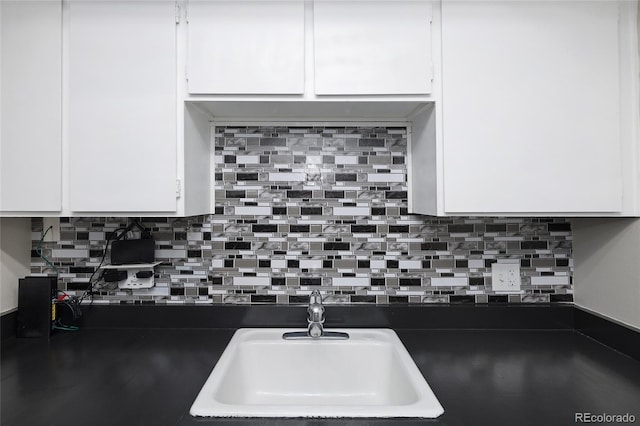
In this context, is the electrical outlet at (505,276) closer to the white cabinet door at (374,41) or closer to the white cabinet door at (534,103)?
the white cabinet door at (534,103)

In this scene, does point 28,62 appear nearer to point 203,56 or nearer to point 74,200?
point 74,200

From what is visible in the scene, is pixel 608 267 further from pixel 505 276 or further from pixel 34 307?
pixel 34 307

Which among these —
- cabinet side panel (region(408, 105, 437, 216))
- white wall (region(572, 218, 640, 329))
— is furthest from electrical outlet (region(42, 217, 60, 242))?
white wall (region(572, 218, 640, 329))

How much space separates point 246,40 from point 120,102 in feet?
1.58

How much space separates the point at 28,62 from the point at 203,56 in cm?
60

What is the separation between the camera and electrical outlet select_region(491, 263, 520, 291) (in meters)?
1.47

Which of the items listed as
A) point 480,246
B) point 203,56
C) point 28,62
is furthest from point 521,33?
point 28,62

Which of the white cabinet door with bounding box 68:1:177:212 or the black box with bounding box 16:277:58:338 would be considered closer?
the white cabinet door with bounding box 68:1:177:212

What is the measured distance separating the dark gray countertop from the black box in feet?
0.18

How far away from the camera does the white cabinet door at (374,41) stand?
116 centimetres

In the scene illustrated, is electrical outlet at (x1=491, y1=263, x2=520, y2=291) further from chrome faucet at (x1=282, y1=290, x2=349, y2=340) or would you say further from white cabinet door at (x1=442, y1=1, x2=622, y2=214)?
chrome faucet at (x1=282, y1=290, x2=349, y2=340)

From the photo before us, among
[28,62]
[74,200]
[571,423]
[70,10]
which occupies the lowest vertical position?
[571,423]

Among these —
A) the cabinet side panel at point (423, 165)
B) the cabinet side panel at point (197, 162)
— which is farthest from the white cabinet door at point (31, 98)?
the cabinet side panel at point (423, 165)

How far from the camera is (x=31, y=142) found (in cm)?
117
